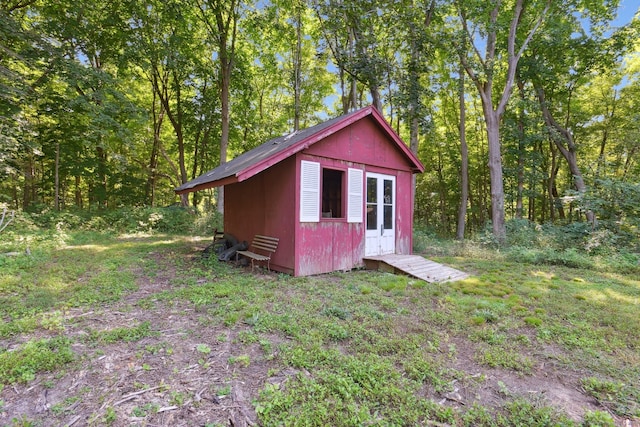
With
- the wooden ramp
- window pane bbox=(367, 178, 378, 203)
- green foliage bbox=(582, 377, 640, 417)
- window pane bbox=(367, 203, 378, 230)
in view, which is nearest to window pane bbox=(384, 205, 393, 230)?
window pane bbox=(367, 203, 378, 230)

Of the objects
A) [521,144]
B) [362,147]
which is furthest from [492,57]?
[362,147]

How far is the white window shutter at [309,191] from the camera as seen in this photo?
6441mm

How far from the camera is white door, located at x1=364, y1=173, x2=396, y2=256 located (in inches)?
309

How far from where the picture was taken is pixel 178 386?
2529 millimetres

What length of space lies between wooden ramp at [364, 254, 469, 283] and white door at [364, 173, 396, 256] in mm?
384

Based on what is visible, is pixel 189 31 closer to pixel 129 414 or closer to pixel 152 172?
pixel 152 172

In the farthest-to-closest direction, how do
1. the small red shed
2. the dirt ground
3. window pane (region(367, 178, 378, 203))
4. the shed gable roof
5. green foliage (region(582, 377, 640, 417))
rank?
window pane (region(367, 178, 378, 203)) < the small red shed < the shed gable roof < green foliage (region(582, 377, 640, 417)) < the dirt ground

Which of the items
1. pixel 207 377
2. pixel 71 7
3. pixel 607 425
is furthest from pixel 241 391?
pixel 71 7

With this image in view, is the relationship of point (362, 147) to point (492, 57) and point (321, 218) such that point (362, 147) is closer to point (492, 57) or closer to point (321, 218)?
point (321, 218)

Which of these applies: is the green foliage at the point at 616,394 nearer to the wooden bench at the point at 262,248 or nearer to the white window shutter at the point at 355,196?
the white window shutter at the point at 355,196

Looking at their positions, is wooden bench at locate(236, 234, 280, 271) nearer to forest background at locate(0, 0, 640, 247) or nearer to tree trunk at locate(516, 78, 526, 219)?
forest background at locate(0, 0, 640, 247)

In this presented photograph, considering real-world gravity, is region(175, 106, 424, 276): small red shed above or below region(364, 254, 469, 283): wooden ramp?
above

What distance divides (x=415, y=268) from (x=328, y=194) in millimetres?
3435

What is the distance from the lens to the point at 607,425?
212 cm
